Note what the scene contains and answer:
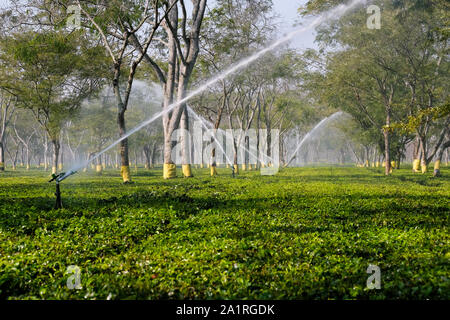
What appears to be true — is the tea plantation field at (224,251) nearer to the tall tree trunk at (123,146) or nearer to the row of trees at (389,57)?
the tall tree trunk at (123,146)

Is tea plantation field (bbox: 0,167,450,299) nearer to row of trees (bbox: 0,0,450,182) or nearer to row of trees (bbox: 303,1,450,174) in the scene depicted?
row of trees (bbox: 0,0,450,182)

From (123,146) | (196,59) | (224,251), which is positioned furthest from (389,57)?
(224,251)

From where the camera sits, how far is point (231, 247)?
19.1ft

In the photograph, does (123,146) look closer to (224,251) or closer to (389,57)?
(224,251)

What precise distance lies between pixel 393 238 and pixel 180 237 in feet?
14.0

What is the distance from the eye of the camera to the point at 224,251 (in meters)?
5.62

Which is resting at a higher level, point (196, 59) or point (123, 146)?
point (196, 59)

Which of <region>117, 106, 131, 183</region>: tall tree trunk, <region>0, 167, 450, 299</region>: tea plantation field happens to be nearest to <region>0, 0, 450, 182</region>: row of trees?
<region>117, 106, 131, 183</region>: tall tree trunk

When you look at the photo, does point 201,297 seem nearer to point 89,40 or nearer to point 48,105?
point 89,40

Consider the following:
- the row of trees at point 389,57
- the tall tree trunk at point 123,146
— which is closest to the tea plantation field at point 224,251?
the tall tree trunk at point 123,146

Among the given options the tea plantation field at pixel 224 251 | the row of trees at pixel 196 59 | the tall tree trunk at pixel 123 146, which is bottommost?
the tea plantation field at pixel 224 251

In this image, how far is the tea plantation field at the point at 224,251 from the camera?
4.17m
